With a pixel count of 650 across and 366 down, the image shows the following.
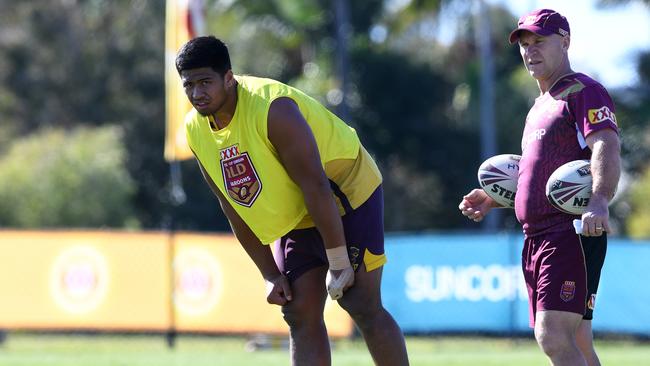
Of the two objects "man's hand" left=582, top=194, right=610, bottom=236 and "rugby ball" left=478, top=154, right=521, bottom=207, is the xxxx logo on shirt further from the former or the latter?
"rugby ball" left=478, top=154, right=521, bottom=207

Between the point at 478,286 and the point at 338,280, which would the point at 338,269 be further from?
the point at 478,286

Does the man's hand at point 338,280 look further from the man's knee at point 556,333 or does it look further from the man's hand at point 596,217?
the man's hand at point 596,217

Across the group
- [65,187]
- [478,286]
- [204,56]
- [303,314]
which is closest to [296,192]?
[303,314]

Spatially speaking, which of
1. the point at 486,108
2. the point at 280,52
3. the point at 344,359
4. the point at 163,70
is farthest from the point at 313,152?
the point at 163,70

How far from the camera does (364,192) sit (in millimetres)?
6645

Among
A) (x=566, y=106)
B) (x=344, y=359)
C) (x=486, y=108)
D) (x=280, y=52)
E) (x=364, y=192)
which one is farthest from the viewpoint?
(x=280, y=52)

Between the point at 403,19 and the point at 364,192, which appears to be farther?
the point at 403,19

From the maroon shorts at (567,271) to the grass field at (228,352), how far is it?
219 inches

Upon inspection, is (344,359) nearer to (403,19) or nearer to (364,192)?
(364,192)

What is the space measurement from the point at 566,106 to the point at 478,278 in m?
11.5

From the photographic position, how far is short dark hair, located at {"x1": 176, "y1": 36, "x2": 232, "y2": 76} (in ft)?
20.3

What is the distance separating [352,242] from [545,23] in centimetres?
142

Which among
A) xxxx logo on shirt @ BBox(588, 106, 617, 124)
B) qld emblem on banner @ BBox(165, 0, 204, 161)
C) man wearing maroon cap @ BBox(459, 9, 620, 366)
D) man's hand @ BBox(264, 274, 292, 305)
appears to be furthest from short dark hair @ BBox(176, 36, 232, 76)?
qld emblem on banner @ BBox(165, 0, 204, 161)

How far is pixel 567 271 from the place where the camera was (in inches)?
243
